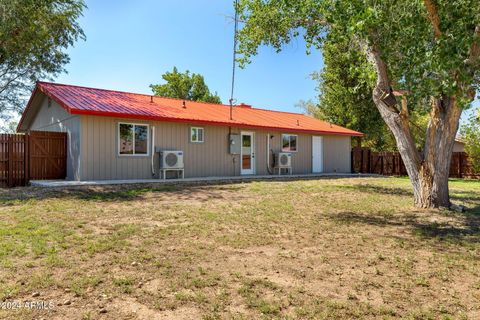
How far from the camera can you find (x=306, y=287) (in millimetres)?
3371

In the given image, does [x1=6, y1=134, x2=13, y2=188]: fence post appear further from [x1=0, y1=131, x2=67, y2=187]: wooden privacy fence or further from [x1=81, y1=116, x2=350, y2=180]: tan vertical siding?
[x1=81, y1=116, x2=350, y2=180]: tan vertical siding

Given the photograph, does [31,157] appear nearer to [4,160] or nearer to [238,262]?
[4,160]

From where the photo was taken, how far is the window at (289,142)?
18.0 m

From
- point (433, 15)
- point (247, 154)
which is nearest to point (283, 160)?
point (247, 154)

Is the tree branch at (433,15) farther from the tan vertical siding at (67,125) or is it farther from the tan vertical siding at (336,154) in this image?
the tan vertical siding at (336,154)

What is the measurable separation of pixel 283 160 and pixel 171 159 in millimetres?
5996

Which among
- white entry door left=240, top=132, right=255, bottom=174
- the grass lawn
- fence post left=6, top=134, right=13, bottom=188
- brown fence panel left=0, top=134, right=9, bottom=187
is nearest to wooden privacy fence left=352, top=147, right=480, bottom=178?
white entry door left=240, top=132, right=255, bottom=174

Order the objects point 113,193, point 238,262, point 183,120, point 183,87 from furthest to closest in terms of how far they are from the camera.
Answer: point 183,87
point 183,120
point 113,193
point 238,262

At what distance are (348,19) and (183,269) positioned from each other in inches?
188

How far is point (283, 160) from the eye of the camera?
17.2 meters

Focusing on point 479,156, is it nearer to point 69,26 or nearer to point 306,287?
point 306,287

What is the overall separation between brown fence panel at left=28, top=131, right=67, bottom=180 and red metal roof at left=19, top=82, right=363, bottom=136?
1367 millimetres

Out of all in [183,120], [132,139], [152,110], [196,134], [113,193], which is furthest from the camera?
[196,134]

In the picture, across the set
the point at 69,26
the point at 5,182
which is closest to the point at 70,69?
the point at 69,26
